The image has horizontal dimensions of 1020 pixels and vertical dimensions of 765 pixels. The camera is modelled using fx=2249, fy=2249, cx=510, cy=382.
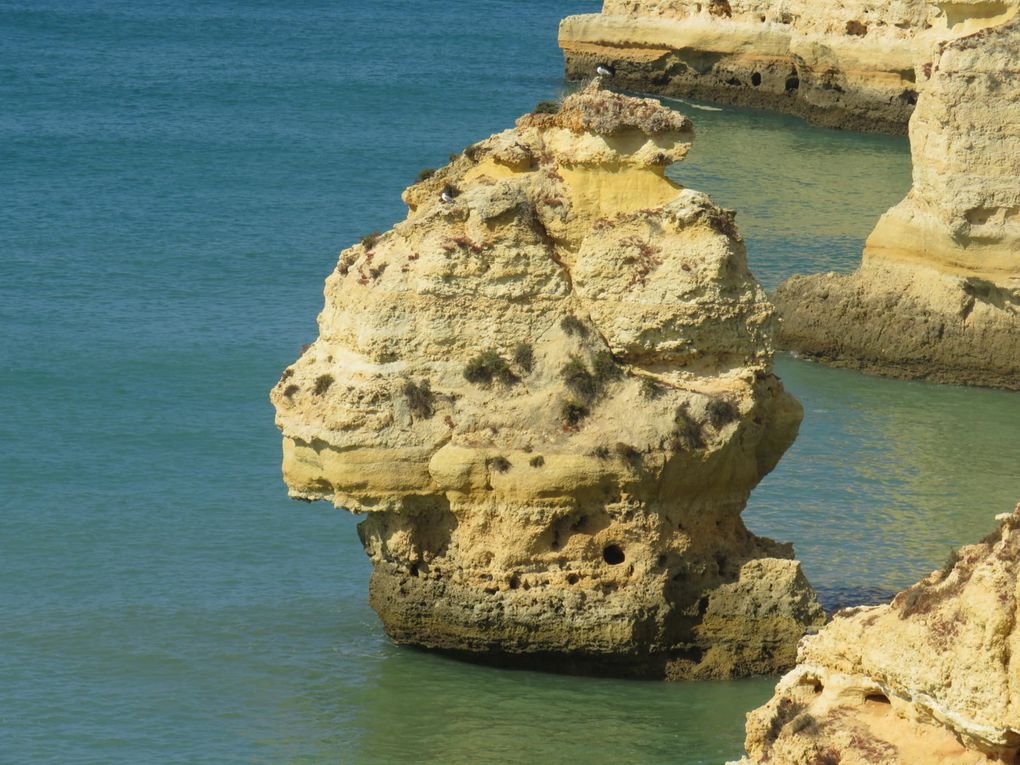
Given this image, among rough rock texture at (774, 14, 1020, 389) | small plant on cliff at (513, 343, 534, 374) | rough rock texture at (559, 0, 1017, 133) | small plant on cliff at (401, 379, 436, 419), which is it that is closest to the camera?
small plant on cliff at (401, 379, 436, 419)

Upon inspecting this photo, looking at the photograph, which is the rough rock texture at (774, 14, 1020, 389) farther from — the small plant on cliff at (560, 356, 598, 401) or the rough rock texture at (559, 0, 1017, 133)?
the rough rock texture at (559, 0, 1017, 133)

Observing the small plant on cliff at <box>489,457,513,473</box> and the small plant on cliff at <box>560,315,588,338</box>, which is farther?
the small plant on cliff at <box>560,315,588,338</box>

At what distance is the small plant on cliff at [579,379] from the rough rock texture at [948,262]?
10772mm

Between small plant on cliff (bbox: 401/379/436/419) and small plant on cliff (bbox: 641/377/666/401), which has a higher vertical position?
small plant on cliff (bbox: 641/377/666/401)

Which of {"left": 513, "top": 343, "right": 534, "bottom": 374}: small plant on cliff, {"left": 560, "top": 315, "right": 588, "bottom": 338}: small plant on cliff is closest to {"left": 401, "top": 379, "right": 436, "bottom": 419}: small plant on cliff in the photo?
{"left": 513, "top": 343, "right": 534, "bottom": 374}: small plant on cliff

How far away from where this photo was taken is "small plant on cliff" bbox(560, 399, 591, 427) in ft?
54.2

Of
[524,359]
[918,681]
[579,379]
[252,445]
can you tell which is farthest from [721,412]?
[252,445]

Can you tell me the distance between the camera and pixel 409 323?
16.7 metres

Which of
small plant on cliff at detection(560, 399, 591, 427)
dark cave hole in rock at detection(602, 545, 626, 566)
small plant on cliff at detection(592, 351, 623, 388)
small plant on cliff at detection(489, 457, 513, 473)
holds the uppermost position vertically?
small plant on cliff at detection(592, 351, 623, 388)

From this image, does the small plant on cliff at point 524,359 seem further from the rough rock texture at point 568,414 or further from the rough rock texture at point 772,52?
the rough rock texture at point 772,52

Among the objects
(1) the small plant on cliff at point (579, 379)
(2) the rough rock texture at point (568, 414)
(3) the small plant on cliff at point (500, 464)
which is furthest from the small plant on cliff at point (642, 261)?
(3) the small plant on cliff at point (500, 464)

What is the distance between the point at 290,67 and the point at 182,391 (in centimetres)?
3420

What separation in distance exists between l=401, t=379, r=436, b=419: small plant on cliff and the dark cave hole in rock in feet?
5.42

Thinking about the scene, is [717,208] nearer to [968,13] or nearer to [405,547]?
[405,547]
